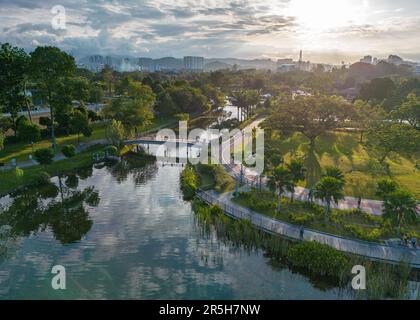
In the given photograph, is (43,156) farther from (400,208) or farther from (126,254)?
(400,208)

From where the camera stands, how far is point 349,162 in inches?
1843

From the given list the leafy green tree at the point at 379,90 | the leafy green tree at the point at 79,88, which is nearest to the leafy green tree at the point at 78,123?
the leafy green tree at the point at 79,88

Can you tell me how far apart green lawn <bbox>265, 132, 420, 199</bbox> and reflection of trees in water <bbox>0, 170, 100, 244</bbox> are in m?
23.0

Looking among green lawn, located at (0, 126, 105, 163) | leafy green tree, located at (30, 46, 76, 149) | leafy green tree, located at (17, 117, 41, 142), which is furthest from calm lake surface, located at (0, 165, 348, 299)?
leafy green tree, located at (30, 46, 76, 149)

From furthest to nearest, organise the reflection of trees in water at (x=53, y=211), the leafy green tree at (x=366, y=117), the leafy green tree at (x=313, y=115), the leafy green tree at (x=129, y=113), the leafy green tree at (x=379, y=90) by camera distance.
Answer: the leafy green tree at (x=379, y=90) < the leafy green tree at (x=129, y=113) < the leafy green tree at (x=366, y=117) < the leafy green tree at (x=313, y=115) < the reflection of trees in water at (x=53, y=211)

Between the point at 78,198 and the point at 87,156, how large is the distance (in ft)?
45.6

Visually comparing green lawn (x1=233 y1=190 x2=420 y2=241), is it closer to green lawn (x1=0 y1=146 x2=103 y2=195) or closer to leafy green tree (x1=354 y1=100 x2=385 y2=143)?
green lawn (x1=0 y1=146 x2=103 y2=195)

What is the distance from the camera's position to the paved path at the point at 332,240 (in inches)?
949

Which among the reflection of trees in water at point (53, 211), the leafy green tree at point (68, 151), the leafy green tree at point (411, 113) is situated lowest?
the reflection of trees in water at point (53, 211)

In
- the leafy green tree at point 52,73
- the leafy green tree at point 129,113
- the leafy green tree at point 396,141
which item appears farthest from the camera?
the leafy green tree at point 129,113

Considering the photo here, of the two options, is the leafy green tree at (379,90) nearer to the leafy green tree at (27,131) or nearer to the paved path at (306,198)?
the paved path at (306,198)

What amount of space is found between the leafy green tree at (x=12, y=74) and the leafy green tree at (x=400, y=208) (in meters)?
50.2

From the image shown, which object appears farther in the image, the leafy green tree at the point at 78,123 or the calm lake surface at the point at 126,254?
the leafy green tree at the point at 78,123

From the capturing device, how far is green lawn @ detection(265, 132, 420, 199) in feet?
125
